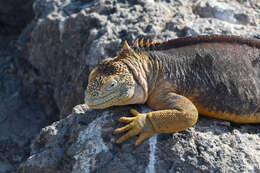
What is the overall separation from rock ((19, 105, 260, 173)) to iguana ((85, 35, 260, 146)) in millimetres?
174

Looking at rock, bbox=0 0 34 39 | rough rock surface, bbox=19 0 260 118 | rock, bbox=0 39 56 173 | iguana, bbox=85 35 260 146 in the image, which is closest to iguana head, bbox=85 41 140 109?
iguana, bbox=85 35 260 146

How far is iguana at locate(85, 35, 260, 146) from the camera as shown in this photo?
10.1ft

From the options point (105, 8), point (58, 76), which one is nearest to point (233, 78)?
point (105, 8)

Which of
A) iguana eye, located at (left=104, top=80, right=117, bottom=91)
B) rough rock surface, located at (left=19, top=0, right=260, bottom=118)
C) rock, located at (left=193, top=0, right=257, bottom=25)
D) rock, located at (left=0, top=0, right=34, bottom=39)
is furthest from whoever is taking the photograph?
rock, located at (left=0, top=0, right=34, bottom=39)

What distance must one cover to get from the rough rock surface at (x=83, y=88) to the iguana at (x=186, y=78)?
0.19m

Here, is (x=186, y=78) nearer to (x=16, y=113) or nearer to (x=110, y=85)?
(x=110, y=85)

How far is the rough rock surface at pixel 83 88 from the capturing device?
2.88 metres

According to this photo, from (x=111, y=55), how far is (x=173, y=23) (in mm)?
920

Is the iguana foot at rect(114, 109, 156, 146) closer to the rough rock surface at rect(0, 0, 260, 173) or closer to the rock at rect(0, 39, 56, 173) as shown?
the rough rock surface at rect(0, 0, 260, 173)

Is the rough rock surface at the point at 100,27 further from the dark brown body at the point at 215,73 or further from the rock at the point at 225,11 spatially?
the dark brown body at the point at 215,73

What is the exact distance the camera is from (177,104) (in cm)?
306

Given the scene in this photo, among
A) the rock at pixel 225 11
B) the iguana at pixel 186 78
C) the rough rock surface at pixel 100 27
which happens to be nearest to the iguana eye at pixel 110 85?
the iguana at pixel 186 78

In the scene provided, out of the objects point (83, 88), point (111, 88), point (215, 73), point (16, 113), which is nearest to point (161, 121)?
point (111, 88)

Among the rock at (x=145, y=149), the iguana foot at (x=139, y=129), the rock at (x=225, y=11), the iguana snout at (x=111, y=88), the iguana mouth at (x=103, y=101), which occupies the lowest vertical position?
the rock at (x=145, y=149)
